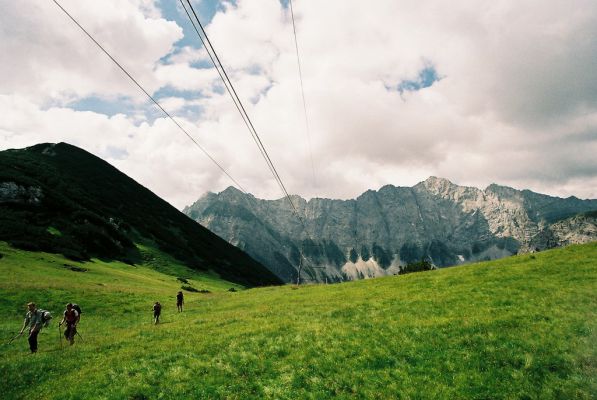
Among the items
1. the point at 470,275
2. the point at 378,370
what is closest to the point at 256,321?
the point at 378,370

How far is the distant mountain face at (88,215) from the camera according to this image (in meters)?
86.1

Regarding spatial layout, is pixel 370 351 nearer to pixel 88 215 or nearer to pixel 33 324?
pixel 33 324

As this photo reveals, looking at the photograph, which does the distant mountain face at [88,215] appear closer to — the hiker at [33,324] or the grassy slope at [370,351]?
the hiker at [33,324]

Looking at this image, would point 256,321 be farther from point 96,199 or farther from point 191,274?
point 96,199

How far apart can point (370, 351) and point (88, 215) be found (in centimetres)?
11145

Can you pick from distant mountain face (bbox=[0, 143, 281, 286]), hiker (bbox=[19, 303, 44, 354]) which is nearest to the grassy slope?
hiker (bbox=[19, 303, 44, 354])

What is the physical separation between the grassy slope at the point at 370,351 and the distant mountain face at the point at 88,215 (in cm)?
6324

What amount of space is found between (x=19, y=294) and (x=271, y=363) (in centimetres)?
4008

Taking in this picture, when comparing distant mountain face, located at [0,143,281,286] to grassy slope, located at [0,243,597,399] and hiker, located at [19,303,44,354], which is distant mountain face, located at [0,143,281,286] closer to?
hiker, located at [19,303,44,354]

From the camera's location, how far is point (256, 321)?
2995 cm

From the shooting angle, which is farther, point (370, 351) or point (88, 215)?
point (88, 215)

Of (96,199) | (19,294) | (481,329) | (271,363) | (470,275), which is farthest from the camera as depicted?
(96,199)

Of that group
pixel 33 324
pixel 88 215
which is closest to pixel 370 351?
pixel 33 324

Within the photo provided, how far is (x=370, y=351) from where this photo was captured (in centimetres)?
1948
